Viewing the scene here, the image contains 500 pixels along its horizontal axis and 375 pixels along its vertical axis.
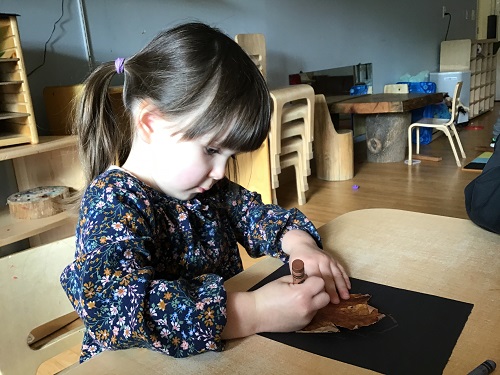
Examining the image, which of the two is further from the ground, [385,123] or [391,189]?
[385,123]

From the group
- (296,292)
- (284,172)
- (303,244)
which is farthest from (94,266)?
(284,172)

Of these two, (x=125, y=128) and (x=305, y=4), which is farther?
(x=305, y=4)

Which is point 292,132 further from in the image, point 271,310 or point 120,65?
point 271,310

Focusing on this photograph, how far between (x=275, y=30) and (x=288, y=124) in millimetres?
741

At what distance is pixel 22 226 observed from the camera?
1.52m

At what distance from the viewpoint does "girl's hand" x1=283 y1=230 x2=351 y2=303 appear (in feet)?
2.19

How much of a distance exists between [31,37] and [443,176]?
8.10ft

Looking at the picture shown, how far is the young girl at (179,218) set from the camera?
21.1 inches

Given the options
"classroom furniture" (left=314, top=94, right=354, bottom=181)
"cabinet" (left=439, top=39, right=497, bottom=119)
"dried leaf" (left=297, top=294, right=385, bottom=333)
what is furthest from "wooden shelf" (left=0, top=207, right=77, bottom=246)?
"cabinet" (left=439, top=39, right=497, bottom=119)

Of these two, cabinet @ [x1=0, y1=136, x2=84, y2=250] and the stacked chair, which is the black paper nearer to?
A: cabinet @ [x1=0, y1=136, x2=84, y2=250]

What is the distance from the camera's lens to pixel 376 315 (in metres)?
0.60

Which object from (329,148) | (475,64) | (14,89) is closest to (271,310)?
(14,89)

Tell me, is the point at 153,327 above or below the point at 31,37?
below

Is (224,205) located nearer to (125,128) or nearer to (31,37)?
(125,128)
